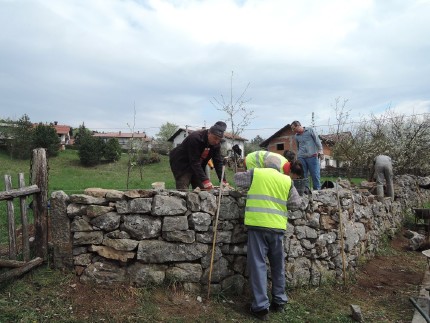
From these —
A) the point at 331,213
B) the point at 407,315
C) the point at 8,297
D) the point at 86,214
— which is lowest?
the point at 407,315

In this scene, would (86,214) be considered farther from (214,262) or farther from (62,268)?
(214,262)

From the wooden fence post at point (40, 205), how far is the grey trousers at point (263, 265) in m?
2.67

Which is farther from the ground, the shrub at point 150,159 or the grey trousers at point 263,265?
the shrub at point 150,159

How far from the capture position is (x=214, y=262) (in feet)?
15.3

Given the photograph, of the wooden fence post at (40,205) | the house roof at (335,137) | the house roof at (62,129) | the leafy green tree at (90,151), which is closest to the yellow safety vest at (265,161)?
the wooden fence post at (40,205)

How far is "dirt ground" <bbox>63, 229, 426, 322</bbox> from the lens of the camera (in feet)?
13.0

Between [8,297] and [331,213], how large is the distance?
4593 mm

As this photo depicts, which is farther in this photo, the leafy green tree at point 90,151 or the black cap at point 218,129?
the leafy green tree at point 90,151

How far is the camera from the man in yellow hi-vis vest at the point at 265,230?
13.8 ft

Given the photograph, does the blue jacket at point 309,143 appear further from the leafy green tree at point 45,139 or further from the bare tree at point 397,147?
the leafy green tree at point 45,139

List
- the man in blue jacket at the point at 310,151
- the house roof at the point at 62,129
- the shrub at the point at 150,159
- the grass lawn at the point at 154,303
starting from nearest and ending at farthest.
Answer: the grass lawn at the point at 154,303 → the man in blue jacket at the point at 310,151 → the shrub at the point at 150,159 → the house roof at the point at 62,129

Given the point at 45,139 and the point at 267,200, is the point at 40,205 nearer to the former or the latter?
the point at 267,200

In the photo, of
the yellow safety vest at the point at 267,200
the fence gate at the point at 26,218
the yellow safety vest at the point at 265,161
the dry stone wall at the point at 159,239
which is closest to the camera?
the fence gate at the point at 26,218

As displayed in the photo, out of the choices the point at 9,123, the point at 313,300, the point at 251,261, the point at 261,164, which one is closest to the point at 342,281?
the point at 313,300
